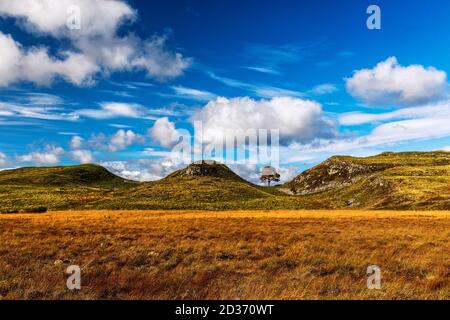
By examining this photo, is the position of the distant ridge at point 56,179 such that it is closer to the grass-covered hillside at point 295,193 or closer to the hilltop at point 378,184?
the grass-covered hillside at point 295,193

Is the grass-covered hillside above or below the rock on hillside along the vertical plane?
below

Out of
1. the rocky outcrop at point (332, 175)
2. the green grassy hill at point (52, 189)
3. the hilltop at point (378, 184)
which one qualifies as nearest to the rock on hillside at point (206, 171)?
the green grassy hill at point (52, 189)

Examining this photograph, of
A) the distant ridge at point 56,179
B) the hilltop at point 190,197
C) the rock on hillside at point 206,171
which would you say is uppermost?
the rock on hillside at point 206,171

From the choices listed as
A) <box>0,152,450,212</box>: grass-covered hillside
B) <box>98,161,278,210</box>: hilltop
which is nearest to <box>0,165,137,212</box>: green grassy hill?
<box>0,152,450,212</box>: grass-covered hillside

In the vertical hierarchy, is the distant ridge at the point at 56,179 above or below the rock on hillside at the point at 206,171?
below

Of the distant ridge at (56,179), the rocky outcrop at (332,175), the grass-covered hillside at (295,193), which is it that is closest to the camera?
the grass-covered hillside at (295,193)

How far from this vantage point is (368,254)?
1881cm

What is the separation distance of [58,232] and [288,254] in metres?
18.6

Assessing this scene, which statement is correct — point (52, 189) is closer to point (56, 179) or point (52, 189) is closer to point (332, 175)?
point (56, 179)

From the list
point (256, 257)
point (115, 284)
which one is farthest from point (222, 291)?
point (256, 257)

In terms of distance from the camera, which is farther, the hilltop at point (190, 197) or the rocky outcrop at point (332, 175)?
the rocky outcrop at point (332, 175)

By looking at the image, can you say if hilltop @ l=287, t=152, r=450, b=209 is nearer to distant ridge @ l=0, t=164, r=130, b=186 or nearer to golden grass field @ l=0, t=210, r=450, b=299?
golden grass field @ l=0, t=210, r=450, b=299

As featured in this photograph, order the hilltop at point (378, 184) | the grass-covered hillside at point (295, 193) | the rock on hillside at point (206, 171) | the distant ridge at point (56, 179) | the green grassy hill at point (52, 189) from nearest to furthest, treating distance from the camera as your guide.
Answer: the hilltop at point (378, 184) → the grass-covered hillside at point (295, 193) → the green grassy hill at point (52, 189) → the distant ridge at point (56, 179) → the rock on hillside at point (206, 171)

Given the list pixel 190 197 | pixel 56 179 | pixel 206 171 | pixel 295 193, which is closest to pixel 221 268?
pixel 190 197
